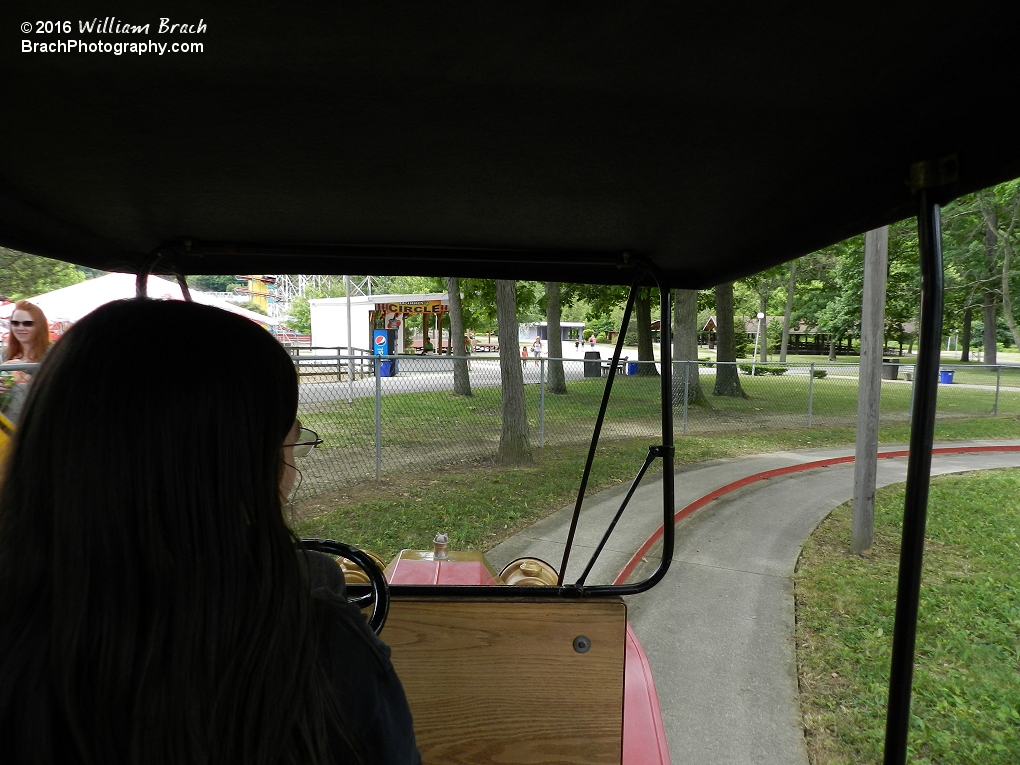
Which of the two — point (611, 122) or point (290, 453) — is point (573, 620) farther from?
point (611, 122)

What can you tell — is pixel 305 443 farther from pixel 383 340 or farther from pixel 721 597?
pixel 383 340

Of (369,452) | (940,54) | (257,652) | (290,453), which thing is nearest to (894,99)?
(940,54)

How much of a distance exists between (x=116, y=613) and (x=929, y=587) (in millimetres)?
5691

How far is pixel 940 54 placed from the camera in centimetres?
99

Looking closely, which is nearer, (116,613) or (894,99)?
(116,613)

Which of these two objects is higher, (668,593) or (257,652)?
(257,652)

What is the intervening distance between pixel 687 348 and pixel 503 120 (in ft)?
47.0

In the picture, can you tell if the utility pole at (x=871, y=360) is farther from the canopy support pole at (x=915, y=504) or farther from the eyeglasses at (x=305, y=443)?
the eyeglasses at (x=305, y=443)

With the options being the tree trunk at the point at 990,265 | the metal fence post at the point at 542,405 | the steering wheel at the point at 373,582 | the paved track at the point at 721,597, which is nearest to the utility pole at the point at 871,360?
the paved track at the point at 721,597

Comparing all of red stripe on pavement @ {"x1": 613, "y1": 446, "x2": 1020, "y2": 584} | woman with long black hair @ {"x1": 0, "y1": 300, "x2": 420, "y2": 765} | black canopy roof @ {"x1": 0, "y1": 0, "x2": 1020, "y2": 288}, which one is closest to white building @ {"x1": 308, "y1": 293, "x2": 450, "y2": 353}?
red stripe on pavement @ {"x1": 613, "y1": 446, "x2": 1020, "y2": 584}

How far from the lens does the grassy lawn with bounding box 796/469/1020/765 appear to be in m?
3.00

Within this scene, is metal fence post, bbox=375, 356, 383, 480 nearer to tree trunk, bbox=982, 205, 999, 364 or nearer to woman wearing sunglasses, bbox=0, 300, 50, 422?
woman wearing sunglasses, bbox=0, 300, 50, 422

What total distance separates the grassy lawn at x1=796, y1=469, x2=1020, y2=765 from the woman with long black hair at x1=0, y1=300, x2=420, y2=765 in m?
2.97

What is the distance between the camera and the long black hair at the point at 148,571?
74cm
